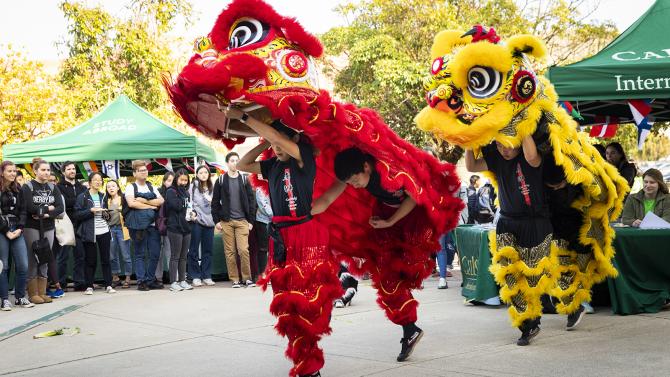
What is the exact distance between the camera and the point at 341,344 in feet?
19.1

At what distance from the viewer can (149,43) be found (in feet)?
66.6

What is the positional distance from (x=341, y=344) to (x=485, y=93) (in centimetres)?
221

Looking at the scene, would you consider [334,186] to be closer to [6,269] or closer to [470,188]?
[6,269]

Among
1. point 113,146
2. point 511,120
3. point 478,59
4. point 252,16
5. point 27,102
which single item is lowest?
point 511,120

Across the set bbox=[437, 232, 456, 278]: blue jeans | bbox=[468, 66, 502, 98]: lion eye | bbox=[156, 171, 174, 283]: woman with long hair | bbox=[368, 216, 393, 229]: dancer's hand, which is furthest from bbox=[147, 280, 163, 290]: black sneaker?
bbox=[468, 66, 502, 98]: lion eye

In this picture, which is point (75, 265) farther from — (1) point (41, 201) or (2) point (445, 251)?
(2) point (445, 251)

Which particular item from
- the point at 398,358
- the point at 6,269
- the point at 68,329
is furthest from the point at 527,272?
the point at 6,269

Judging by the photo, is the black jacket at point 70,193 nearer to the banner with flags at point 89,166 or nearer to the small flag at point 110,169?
the banner with flags at point 89,166

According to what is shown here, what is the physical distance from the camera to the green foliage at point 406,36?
20.9 m

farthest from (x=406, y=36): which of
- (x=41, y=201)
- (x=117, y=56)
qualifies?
(x=41, y=201)

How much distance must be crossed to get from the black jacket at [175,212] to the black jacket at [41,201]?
4.79 feet

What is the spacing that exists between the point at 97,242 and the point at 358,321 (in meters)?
4.97

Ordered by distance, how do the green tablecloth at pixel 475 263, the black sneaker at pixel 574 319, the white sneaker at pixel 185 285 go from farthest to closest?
the white sneaker at pixel 185 285 < the green tablecloth at pixel 475 263 < the black sneaker at pixel 574 319

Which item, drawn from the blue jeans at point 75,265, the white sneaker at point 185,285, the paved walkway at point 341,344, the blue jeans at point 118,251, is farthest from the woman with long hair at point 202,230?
the paved walkway at point 341,344
